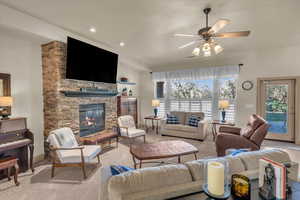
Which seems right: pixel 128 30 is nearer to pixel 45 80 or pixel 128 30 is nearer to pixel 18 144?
pixel 45 80

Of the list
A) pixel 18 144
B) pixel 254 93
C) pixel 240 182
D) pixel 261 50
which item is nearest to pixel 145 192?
pixel 240 182

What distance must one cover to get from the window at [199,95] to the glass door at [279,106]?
2.95 feet

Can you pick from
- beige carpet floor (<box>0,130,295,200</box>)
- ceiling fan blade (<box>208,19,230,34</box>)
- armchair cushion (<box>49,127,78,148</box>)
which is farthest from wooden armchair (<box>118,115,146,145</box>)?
ceiling fan blade (<box>208,19,230,34</box>)

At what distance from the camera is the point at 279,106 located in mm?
4852

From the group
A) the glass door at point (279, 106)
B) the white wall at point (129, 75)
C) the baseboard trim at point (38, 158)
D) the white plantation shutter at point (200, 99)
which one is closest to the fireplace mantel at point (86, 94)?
the white wall at point (129, 75)

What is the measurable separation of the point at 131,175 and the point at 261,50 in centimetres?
569

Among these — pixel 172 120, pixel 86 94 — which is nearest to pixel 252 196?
pixel 86 94

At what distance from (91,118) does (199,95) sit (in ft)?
13.3

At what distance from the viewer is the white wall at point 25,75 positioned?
298 centimetres

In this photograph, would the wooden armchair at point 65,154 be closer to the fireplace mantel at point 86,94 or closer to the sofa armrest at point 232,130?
the fireplace mantel at point 86,94

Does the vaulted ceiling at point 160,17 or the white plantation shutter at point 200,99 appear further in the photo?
the white plantation shutter at point 200,99

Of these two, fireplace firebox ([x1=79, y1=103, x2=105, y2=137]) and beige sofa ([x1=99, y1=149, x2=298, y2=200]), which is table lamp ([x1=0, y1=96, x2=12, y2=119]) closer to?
fireplace firebox ([x1=79, y1=103, x2=105, y2=137])

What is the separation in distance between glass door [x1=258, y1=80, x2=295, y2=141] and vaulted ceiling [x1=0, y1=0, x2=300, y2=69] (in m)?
→ 1.33

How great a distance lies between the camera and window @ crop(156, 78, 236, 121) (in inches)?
218
